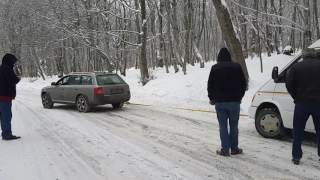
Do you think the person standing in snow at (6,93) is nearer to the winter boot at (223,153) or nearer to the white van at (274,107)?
the winter boot at (223,153)

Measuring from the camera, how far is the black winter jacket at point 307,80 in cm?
728

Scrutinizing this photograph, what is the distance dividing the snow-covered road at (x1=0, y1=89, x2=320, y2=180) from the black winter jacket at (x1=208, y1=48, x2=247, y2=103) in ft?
3.71

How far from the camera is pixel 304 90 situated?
7.34 meters

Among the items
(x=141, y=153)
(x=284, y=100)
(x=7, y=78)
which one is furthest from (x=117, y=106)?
(x=284, y=100)

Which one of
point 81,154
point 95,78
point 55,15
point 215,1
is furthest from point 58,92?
point 55,15

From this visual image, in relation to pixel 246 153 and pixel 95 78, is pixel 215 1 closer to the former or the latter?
pixel 95 78

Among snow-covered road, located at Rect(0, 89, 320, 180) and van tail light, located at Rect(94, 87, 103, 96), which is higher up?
van tail light, located at Rect(94, 87, 103, 96)

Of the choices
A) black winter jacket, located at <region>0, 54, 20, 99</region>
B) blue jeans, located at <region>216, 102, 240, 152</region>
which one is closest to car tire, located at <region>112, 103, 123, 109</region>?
black winter jacket, located at <region>0, 54, 20, 99</region>

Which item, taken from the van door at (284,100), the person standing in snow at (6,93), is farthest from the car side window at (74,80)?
the van door at (284,100)

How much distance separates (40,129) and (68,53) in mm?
44399

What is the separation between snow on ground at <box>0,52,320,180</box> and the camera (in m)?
7.19

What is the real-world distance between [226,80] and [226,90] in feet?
0.61

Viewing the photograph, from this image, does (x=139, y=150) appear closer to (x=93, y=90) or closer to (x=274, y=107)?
(x=274, y=107)

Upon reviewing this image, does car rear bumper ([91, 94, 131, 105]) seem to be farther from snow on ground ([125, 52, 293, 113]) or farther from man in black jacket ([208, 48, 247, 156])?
man in black jacket ([208, 48, 247, 156])
